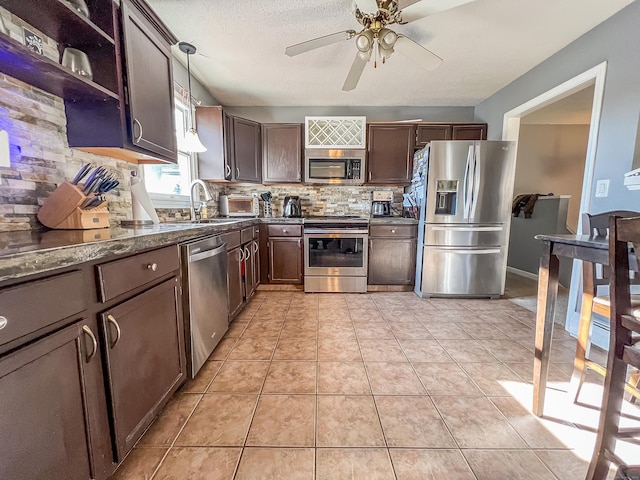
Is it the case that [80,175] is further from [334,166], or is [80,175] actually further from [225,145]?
[334,166]

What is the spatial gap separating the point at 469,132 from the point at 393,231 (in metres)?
1.71

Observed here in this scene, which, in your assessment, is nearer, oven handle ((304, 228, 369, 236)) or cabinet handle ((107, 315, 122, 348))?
cabinet handle ((107, 315, 122, 348))

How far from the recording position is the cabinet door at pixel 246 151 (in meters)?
3.11

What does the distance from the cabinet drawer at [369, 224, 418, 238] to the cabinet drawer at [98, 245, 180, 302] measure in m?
2.25

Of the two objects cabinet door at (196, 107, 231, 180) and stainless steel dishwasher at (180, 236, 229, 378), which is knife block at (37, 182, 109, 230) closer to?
stainless steel dishwasher at (180, 236, 229, 378)

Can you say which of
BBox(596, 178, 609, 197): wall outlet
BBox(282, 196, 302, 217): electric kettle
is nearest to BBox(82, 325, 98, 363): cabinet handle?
BBox(282, 196, 302, 217): electric kettle

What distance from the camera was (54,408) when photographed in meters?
0.69

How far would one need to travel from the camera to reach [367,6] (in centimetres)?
158

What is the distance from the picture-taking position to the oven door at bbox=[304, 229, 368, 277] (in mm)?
3039

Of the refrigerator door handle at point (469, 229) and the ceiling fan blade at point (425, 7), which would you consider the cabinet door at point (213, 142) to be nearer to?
the ceiling fan blade at point (425, 7)

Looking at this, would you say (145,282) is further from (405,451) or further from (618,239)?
(618,239)

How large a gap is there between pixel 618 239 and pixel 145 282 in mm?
1623

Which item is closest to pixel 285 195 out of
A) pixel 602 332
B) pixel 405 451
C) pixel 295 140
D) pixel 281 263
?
pixel 295 140

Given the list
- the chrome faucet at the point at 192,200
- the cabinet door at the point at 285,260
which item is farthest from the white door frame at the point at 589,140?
the chrome faucet at the point at 192,200
